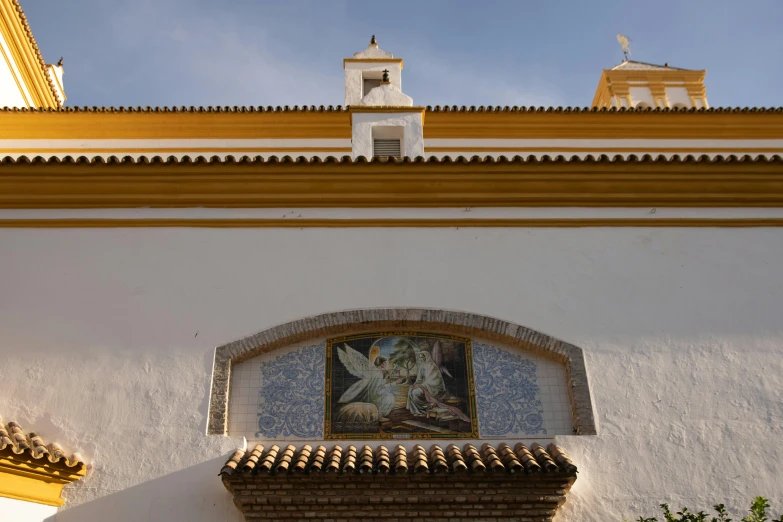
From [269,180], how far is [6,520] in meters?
3.22

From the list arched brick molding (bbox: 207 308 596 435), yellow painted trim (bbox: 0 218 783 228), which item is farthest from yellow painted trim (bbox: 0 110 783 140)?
arched brick molding (bbox: 207 308 596 435)

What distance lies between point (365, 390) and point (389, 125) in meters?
3.41

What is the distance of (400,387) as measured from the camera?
602 centimetres

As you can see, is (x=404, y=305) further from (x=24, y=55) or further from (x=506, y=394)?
(x=24, y=55)

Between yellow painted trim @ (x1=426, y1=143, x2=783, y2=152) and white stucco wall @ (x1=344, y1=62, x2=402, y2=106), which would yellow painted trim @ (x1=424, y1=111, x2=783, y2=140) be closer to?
yellow painted trim @ (x1=426, y1=143, x2=783, y2=152)

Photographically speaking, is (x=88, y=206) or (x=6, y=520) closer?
(x=6, y=520)

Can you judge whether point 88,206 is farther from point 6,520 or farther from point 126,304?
point 6,520

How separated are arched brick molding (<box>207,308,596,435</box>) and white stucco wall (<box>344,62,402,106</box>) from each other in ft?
16.6

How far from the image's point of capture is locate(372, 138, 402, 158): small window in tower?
27.9ft

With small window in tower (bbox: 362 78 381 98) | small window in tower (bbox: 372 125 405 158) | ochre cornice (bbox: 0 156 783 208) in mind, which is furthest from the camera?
small window in tower (bbox: 362 78 381 98)

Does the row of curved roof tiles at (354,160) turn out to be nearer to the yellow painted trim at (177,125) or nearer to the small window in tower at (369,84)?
the yellow painted trim at (177,125)

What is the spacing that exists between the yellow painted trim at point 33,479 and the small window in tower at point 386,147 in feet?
14.5

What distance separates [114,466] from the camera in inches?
218

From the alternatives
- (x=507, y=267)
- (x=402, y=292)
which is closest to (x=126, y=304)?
(x=402, y=292)
